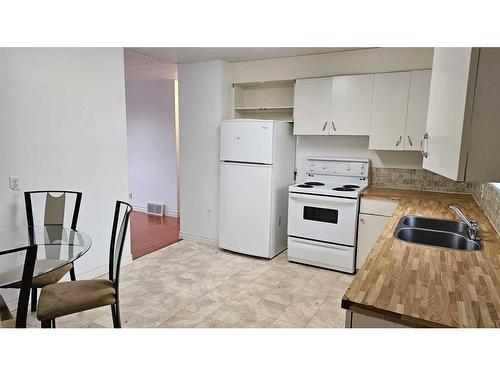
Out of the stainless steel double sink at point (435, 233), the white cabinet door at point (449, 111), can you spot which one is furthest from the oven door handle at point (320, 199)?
the white cabinet door at point (449, 111)

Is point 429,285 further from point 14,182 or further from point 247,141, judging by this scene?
point 14,182

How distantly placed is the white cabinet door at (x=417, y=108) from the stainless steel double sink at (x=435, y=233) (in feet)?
3.72

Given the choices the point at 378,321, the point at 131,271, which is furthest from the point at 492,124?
the point at 131,271

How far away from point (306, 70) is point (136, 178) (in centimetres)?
392

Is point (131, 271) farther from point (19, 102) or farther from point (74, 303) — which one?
point (19, 102)

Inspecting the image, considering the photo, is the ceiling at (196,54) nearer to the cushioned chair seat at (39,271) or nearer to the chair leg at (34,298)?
the cushioned chair seat at (39,271)

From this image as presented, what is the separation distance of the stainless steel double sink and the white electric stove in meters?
0.96

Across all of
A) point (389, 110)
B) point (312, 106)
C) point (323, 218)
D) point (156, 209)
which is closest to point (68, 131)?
point (312, 106)

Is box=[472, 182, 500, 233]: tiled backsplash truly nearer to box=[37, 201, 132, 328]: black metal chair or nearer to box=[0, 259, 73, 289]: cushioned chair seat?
box=[37, 201, 132, 328]: black metal chair

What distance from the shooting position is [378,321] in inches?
46.7

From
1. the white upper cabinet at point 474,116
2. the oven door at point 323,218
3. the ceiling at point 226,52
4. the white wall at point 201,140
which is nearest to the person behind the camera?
the white upper cabinet at point 474,116

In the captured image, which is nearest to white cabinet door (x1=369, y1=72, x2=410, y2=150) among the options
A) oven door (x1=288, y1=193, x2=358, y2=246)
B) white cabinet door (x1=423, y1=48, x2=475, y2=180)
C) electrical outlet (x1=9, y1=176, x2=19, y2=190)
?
oven door (x1=288, y1=193, x2=358, y2=246)

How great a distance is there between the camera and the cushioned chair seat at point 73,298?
1.85 meters

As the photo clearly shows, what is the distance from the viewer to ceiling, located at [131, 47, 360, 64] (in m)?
3.59
